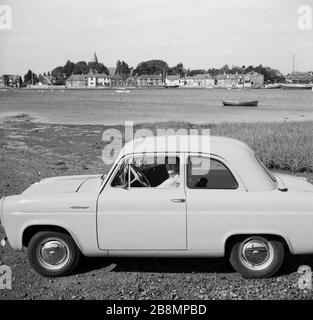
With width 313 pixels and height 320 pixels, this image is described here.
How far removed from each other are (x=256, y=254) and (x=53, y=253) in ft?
7.91

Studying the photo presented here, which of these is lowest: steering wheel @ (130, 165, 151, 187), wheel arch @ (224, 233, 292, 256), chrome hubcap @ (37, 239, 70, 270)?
chrome hubcap @ (37, 239, 70, 270)

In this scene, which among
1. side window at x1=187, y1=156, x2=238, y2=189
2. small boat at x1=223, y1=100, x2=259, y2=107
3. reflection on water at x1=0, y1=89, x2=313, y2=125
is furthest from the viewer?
small boat at x1=223, y1=100, x2=259, y2=107

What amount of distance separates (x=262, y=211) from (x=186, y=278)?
1.24 m

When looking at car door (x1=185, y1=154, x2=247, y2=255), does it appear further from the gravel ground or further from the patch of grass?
the patch of grass

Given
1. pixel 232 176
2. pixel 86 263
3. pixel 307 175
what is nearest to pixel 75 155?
pixel 307 175

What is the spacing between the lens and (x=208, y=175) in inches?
216

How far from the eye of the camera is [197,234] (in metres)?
5.07

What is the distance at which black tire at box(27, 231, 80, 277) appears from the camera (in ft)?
17.3

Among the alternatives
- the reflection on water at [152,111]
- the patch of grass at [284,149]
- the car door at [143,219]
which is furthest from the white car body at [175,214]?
the reflection on water at [152,111]

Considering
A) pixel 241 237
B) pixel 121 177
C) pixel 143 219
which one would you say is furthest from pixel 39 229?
pixel 241 237

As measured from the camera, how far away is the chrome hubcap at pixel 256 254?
5.14 m

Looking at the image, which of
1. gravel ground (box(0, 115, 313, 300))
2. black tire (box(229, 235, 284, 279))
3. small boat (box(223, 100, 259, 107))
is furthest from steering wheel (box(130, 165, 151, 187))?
small boat (box(223, 100, 259, 107))

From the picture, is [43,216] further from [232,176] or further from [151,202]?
[232,176]

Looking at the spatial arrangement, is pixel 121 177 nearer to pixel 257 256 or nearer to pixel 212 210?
pixel 212 210
